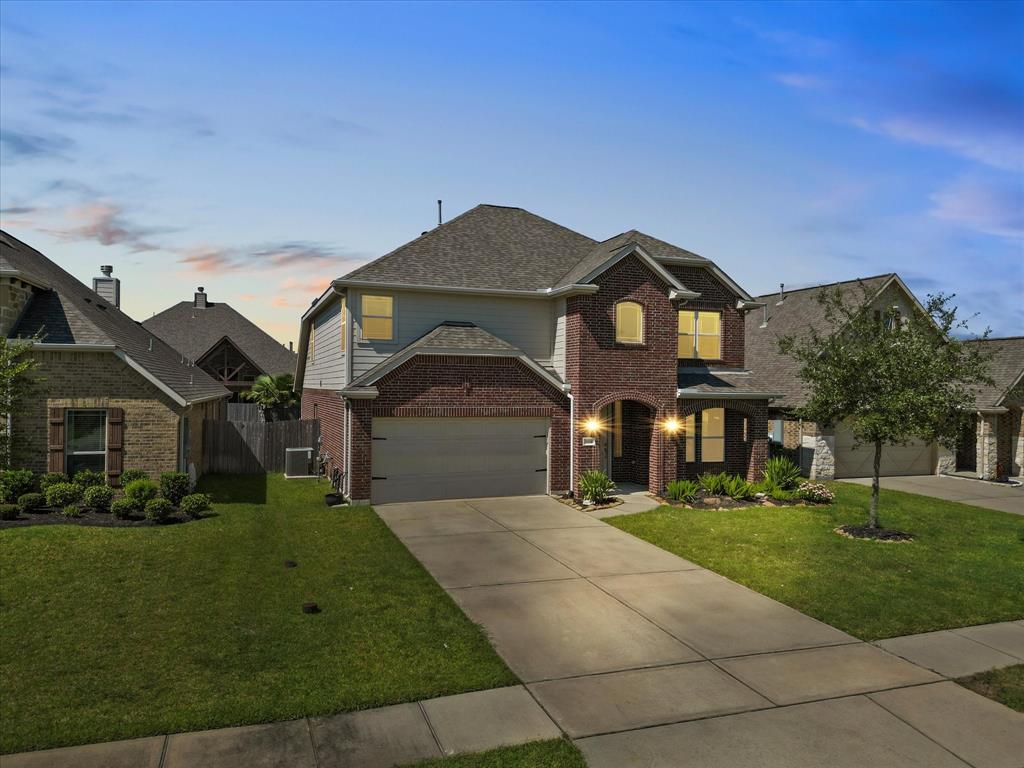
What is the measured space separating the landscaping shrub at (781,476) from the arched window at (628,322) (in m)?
5.69

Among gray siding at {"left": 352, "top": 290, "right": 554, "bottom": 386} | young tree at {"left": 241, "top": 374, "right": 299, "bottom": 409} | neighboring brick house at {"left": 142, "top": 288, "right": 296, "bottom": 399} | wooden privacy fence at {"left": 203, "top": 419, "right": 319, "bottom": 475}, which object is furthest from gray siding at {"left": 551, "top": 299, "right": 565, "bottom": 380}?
neighboring brick house at {"left": 142, "top": 288, "right": 296, "bottom": 399}

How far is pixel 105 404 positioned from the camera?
17109mm

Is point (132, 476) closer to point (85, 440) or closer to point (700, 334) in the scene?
point (85, 440)

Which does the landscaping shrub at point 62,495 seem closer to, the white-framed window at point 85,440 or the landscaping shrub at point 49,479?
the landscaping shrub at point 49,479

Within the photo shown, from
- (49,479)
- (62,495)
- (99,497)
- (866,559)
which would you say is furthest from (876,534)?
(49,479)

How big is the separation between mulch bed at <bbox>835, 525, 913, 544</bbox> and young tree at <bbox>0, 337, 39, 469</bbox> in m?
18.2

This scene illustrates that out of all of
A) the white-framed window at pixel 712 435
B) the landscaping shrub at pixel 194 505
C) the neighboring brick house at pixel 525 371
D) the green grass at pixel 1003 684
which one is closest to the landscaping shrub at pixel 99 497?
the landscaping shrub at pixel 194 505

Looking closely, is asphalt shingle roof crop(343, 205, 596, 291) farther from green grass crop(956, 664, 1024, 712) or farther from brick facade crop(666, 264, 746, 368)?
green grass crop(956, 664, 1024, 712)

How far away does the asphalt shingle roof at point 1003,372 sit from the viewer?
88.3 ft

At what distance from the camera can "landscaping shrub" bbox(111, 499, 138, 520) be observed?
49.9 ft

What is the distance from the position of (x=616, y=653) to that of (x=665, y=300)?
1433cm

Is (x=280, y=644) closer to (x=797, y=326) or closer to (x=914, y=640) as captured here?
(x=914, y=640)

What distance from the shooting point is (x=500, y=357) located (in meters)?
19.5

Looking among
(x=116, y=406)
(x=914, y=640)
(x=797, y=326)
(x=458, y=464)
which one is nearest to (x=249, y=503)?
(x=116, y=406)
